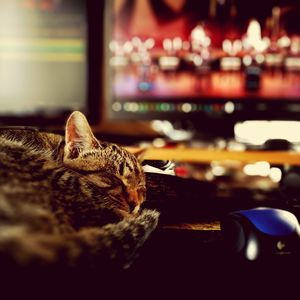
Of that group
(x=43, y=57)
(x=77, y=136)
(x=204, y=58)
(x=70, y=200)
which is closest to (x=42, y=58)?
(x=43, y=57)

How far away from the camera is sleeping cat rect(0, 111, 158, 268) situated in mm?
329

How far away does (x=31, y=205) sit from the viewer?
37 cm

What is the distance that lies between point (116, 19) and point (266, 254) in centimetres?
86

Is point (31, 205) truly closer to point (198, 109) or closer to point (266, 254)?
point (266, 254)

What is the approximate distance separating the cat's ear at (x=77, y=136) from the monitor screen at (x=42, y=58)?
75 cm

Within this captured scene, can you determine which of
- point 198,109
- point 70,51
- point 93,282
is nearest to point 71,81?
point 70,51

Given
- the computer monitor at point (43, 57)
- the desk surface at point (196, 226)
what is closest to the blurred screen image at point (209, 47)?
the computer monitor at point (43, 57)

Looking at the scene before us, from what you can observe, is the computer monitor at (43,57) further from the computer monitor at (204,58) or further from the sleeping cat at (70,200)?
the sleeping cat at (70,200)

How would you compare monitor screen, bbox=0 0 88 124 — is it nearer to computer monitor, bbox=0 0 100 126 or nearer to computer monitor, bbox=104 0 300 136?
computer monitor, bbox=0 0 100 126

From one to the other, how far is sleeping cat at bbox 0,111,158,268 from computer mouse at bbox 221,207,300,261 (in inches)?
4.3

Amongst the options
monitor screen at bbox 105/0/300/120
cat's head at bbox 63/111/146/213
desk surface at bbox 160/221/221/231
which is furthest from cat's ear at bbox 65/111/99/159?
monitor screen at bbox 105/0/300/120

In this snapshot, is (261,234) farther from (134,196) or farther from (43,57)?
(43,57)

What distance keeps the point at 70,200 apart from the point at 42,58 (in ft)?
2.98

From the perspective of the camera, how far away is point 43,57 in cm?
126
